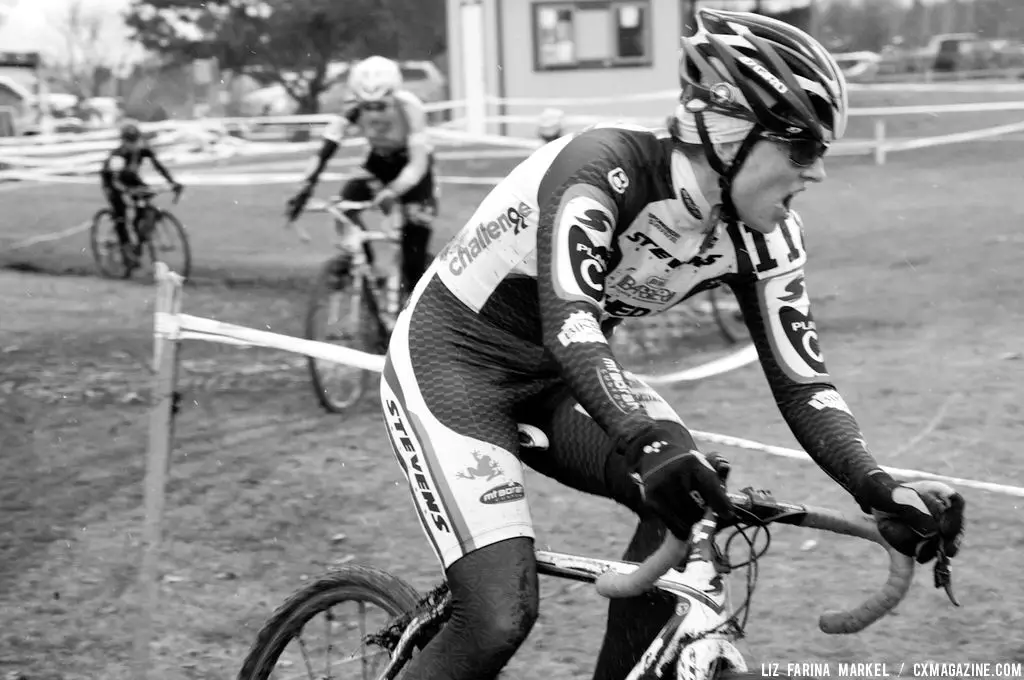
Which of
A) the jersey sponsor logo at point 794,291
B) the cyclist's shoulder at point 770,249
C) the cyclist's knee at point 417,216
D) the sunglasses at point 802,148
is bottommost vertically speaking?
the cyclist's knee at point 417,216

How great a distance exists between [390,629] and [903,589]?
130cm

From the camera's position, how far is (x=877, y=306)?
1212 centimetres

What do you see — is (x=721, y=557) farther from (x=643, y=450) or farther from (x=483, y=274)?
(x=483, y=274)

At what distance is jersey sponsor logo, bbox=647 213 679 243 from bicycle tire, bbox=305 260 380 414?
5699mm

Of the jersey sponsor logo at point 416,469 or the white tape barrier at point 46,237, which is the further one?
the white tape barrier at point 46,237

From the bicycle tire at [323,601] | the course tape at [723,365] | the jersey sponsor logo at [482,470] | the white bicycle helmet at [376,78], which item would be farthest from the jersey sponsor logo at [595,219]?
the white bicycle helmet at [376,78]

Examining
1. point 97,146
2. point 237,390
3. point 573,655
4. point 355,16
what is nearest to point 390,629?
point 573,655

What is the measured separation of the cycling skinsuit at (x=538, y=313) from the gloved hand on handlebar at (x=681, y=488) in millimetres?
511

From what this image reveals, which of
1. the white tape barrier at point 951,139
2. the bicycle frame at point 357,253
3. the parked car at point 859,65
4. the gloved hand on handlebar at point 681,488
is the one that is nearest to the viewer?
the gloved hand on handlebar at point 681,488

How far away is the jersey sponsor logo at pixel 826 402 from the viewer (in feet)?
9.93

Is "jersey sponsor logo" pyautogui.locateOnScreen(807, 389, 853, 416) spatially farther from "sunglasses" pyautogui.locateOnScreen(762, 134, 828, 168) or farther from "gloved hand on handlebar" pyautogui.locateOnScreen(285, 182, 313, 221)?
"gloved hand on handlebar" pyautogui.locateOnScreen(285, 182, 313, 221)

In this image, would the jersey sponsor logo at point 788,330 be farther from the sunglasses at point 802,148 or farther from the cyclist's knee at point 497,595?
the cyclist's knee at point 497,595

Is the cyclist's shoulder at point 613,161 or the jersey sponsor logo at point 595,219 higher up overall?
the cyclist's shoulder at point 613,161

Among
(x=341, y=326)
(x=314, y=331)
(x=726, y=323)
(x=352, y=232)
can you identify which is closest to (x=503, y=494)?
(x=314, y=331)
